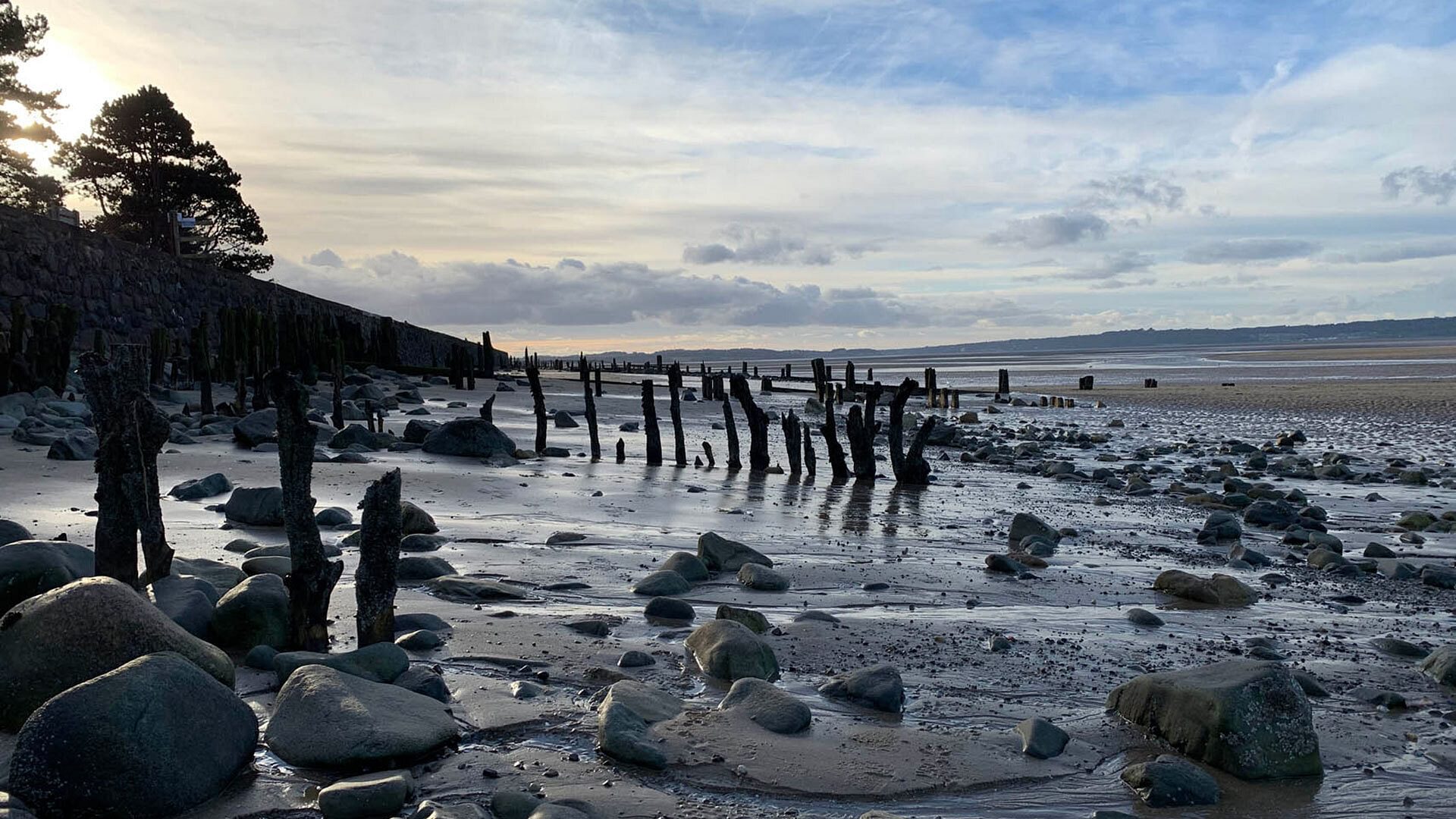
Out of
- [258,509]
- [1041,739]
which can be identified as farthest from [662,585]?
[258,509]

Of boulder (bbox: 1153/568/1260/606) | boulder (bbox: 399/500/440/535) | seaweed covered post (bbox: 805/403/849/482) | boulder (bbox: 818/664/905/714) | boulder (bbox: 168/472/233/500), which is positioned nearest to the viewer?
boulder (bbox: 818/664/905/714)

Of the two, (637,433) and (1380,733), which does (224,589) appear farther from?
(637,433)

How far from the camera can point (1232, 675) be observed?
431 centimetres

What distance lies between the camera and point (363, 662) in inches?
180

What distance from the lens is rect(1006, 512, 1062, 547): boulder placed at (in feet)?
31.2

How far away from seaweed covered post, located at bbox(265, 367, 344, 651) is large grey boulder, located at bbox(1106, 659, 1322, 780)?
397 cm

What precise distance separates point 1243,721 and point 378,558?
4012 millimetres

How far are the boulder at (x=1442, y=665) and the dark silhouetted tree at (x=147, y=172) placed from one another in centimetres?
4687

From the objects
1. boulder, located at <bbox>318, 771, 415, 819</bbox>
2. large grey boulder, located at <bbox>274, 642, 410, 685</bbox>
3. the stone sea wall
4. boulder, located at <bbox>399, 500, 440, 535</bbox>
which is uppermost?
the stone sea wall

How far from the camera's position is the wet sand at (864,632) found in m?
3.75

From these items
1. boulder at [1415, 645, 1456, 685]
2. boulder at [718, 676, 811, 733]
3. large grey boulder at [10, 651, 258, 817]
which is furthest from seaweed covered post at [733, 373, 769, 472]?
large grey boulder at [10, 651, 258, 817]

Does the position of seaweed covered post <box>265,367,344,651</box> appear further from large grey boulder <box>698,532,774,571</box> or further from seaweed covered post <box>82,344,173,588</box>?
large grey boulder <box>698,532,774,571</box>

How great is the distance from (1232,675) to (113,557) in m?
5.64

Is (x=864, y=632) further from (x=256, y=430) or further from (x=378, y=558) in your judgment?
(x=256, y=430)
